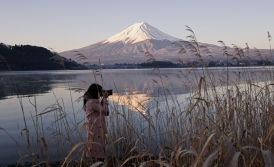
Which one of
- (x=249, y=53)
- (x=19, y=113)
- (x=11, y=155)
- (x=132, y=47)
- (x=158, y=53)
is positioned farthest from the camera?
(x=132, y=47)

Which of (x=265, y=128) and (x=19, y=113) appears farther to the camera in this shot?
(x=19, y=113)

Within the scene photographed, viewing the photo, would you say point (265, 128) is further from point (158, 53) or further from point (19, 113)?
point (158, 53)

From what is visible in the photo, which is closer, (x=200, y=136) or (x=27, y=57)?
(x=200, y=136)

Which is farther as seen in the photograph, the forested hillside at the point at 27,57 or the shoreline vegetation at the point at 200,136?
the forested hillside at the point at 27,57

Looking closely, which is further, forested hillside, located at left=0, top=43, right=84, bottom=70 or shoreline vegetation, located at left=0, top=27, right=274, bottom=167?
forested hillside, located at left=0, top=43, right=84, bottom=70

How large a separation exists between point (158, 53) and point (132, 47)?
22.6 metres

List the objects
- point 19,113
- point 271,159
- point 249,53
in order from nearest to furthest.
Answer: point 271,159 < point 249,53 < point 19,113

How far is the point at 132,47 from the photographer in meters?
198

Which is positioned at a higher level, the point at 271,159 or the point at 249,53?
the point at 249,53

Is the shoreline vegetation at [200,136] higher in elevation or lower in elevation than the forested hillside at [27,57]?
lower

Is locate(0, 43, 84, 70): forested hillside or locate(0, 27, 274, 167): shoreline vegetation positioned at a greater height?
locate(0, 43, 84, 70): forested hillside

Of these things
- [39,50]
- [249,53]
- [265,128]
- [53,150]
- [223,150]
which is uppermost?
[39,50]

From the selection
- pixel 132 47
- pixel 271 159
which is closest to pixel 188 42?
pixel 271 159

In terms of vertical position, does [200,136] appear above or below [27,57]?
below
